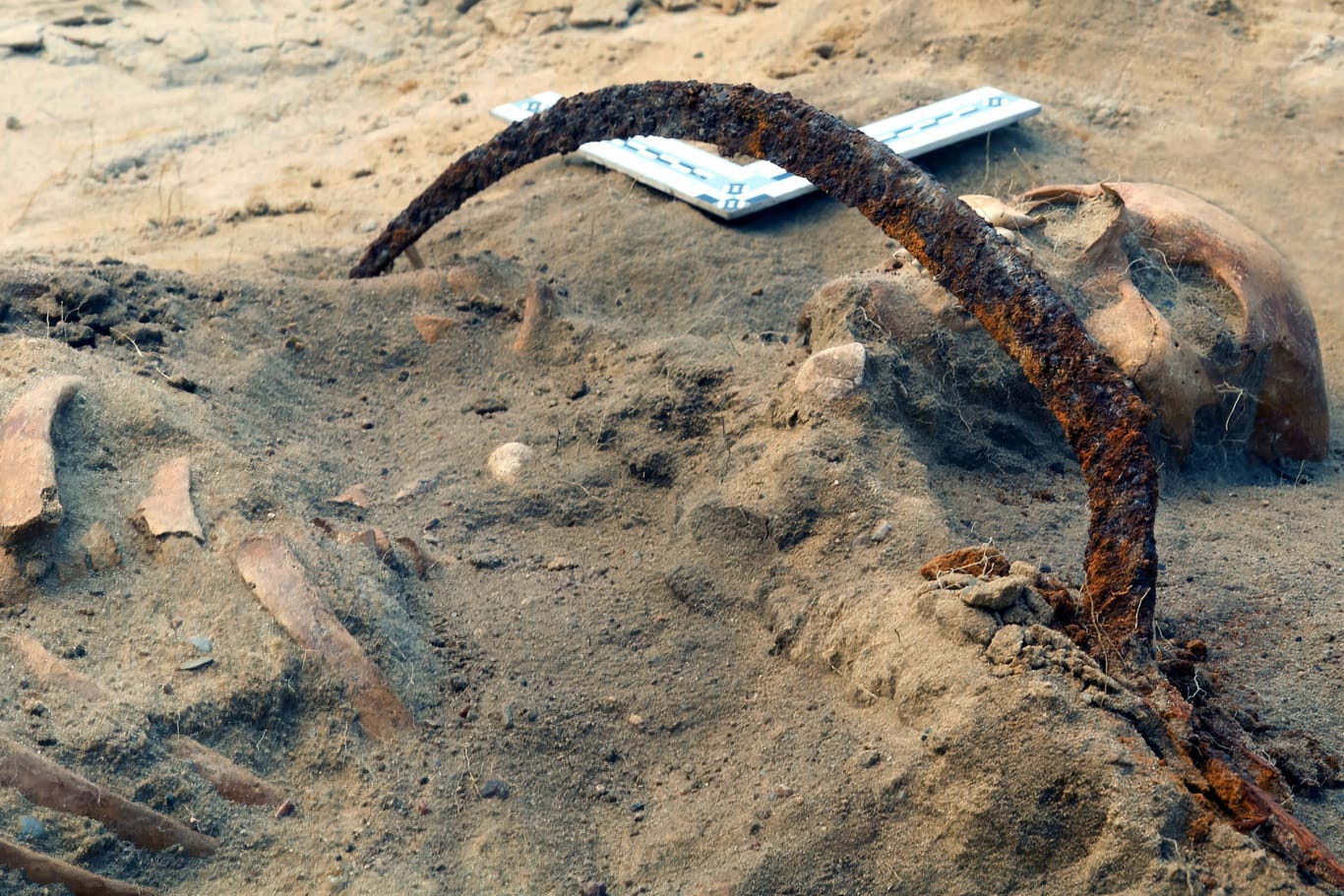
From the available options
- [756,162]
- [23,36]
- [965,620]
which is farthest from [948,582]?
[23,36]

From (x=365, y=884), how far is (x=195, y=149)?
4.47 meters

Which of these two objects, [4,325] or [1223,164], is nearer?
[4,325]

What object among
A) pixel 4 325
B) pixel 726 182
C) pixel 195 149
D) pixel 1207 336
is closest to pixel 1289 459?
pixel 1207 336

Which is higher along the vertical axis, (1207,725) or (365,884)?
(1207,725)

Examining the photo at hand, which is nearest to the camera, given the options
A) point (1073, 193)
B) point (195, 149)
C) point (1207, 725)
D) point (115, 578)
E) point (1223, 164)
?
point (1207, 725)

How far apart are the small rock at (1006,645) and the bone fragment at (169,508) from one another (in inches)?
60.5

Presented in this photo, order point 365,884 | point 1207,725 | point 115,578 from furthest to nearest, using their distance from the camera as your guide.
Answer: point 115,578 < point 1207,725 < point 365,884

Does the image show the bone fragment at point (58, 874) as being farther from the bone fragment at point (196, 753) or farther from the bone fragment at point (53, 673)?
the bone fragment at point (53, 673)

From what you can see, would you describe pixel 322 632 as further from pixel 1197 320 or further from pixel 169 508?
pixel 1197 320

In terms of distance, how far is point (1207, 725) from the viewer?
7.18 feet

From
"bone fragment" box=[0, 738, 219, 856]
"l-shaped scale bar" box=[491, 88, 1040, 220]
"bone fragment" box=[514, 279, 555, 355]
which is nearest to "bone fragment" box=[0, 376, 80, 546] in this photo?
"bone fragment" box=[0, 738, 219, 856]

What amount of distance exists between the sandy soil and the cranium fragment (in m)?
0.15

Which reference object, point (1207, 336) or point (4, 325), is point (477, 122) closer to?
point (4, 325)

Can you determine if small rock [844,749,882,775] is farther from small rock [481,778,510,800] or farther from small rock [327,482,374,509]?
small rock [327,482,374,509]
